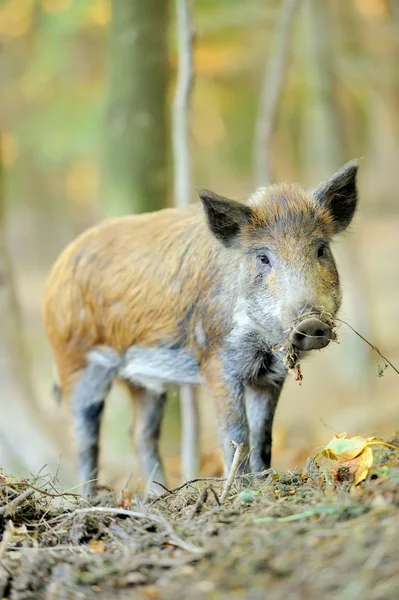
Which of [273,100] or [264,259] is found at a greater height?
[273,100]

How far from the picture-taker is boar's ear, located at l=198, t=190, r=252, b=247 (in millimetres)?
5402

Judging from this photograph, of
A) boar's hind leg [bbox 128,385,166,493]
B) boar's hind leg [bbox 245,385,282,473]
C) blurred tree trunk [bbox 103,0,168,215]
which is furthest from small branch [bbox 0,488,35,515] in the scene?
blurred tree trunk [bbox 103,0,168,215]

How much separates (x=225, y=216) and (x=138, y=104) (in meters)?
3.96

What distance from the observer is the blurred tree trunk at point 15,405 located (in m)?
8.66

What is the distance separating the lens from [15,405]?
29.2ft

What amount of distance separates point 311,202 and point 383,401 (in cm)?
789

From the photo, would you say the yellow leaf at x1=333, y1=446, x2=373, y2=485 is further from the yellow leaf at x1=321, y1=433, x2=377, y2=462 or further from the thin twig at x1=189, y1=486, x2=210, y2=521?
the thin twig at x1=189, y1=486, x2=210, y2=521

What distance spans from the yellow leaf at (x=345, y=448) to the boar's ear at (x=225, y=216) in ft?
5.53

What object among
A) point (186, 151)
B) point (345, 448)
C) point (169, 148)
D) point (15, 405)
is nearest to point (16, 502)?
point (345, 448)

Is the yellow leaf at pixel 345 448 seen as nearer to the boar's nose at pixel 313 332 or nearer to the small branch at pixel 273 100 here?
the boar's nose at pixel 313 332

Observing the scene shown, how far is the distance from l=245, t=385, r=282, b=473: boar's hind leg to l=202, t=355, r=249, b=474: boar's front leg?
0.11 meters

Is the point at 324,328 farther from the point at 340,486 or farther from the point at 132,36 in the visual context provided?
the point at 132,36

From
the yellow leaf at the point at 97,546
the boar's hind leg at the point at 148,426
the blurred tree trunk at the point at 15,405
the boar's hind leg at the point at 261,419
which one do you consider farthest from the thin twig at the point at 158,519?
the blurred tree trunk at the point at 15,405

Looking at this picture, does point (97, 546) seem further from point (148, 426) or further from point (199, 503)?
point (148, 426)
